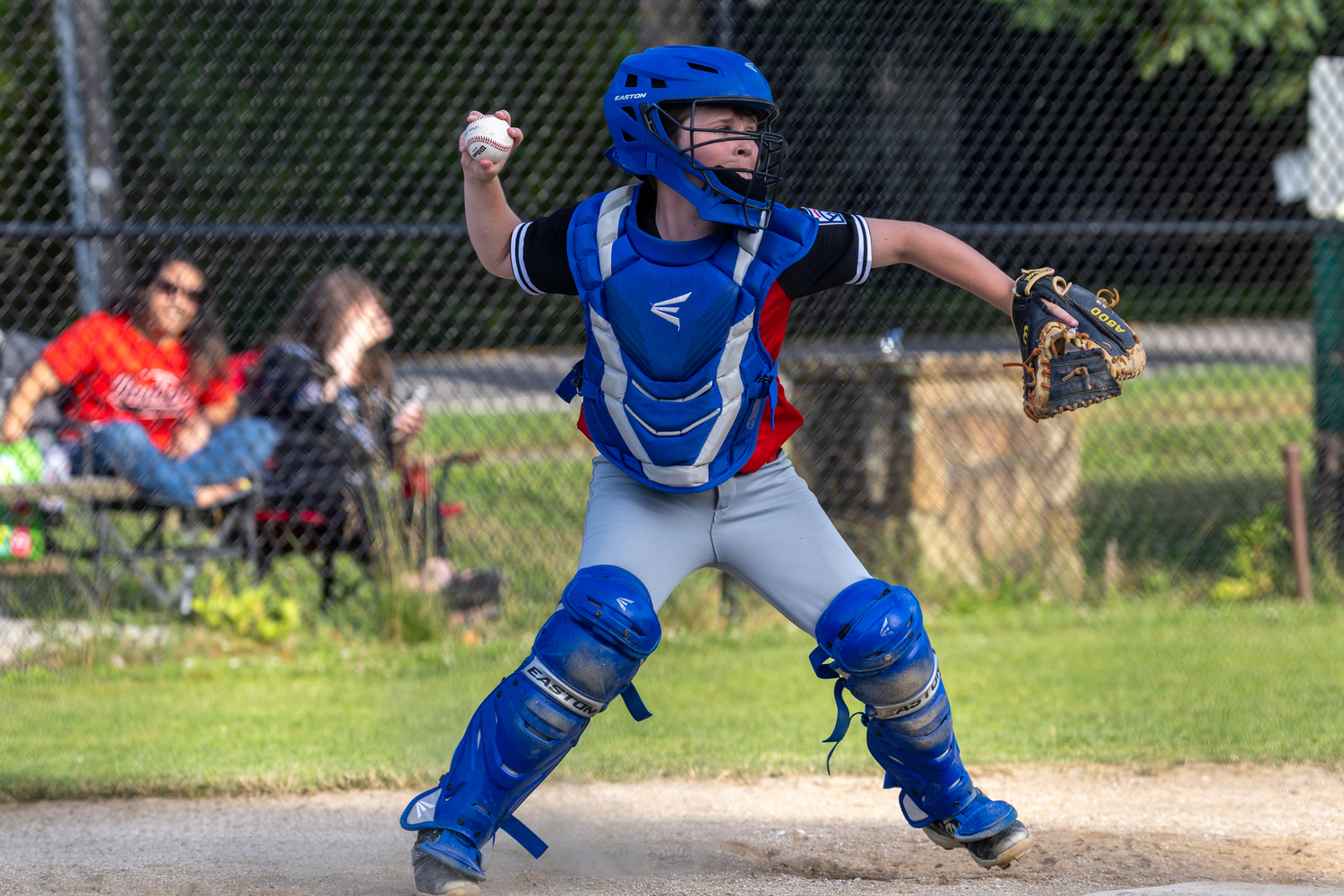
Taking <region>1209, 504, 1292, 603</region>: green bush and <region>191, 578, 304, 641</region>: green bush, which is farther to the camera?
<region>1209, 504, 1292, 603</region>: green bush

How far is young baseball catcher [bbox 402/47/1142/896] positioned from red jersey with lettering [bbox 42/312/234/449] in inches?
119

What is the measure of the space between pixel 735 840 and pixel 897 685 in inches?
32.7

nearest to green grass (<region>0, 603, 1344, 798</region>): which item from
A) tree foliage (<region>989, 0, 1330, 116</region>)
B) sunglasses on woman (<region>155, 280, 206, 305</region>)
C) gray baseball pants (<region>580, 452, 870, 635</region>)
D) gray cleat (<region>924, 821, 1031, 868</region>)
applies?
gray cleat (<region>924, 821, 1031, 868</region>)

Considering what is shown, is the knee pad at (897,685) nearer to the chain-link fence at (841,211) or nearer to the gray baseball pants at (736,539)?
the gray baseball pants at (736,539)

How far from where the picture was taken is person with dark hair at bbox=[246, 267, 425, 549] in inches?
212

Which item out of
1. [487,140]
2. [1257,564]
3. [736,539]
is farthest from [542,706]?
[1257,564]

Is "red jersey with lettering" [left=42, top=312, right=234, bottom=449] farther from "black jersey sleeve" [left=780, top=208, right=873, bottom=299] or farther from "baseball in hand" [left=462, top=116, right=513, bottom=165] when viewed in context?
"black jersey sleeve" [left=780, top=208, right=873, bottom=299]

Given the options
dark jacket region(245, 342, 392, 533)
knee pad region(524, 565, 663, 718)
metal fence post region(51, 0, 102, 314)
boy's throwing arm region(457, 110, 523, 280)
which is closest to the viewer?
knee pad region(524, 565, 663, 718)

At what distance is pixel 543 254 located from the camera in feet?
9.08

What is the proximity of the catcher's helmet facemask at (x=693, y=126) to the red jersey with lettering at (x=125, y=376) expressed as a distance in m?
3.32

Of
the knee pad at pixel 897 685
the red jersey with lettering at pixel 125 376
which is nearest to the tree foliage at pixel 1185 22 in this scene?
the red jersey with lettering at pixel 125 376

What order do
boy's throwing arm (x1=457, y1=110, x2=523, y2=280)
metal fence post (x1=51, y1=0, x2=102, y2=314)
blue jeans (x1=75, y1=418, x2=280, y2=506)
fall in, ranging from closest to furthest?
boy's throwing arm (x1=457, y1=110, x2=523, y2=280) < blue jeans (x1=75, y1=418, x2=280, y2=506) < metal fence post (x1=51, y1=0, x2=102, y2=314)

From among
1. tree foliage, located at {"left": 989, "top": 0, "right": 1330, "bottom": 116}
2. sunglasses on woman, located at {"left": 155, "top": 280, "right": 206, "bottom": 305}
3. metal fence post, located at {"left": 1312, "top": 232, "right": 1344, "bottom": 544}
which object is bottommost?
sunglasses on woman, located at {"left": 155, "top": 280, "right": 206, "bottom": 305}

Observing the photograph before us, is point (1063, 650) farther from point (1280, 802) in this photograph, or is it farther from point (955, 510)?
point (1280, 802)
